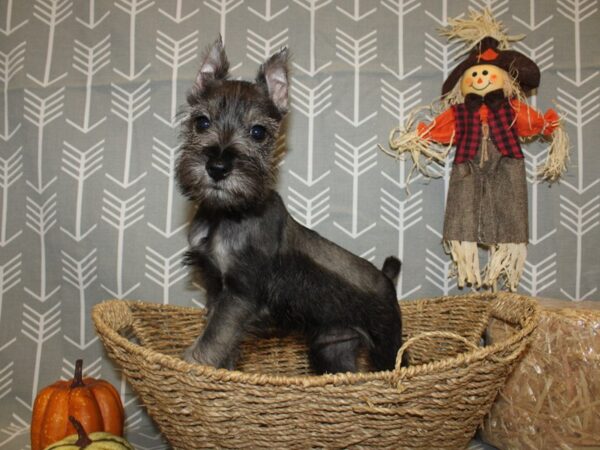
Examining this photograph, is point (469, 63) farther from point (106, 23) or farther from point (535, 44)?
point (106, 23)

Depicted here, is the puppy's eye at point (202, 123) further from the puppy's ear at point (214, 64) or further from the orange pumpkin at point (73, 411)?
the orange pumpkin at point (73, 411)

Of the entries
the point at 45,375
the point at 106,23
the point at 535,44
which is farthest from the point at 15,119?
the point at 535,44

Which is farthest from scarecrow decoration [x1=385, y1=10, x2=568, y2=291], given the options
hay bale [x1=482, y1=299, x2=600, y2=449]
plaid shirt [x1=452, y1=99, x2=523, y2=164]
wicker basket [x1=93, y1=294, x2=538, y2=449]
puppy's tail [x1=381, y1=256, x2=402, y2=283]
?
wicker basket [x1=93, y1=294, x2=538, y2=449]

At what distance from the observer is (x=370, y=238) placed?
11.4ft

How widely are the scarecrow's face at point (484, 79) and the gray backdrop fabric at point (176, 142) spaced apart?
0.35 m

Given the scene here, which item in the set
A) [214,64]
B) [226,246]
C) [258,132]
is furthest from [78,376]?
[214,64]

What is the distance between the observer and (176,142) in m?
3.46

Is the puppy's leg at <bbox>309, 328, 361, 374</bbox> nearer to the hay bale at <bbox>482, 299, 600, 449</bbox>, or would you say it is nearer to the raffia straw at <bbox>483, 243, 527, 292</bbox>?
the hay bale at <bbox>482, 299, 600, 449</bbox>

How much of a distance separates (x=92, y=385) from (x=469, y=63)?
2.79 m

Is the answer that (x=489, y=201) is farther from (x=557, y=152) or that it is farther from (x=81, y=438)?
(x=81, y=438)

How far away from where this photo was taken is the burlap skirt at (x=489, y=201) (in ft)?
10.4

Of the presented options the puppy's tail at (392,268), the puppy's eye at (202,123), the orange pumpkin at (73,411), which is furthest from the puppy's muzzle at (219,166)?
the puppy's tail at (392,268)

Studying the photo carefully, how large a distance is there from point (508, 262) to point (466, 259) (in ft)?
0.81

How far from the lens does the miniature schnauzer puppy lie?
2.22 m
